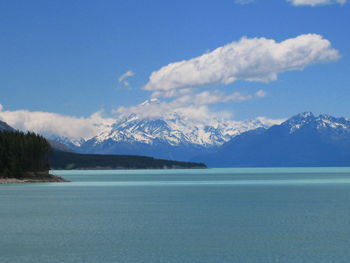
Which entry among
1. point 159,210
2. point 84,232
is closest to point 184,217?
point 159,210

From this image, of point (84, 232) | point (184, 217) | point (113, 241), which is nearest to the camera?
point (113, 241)

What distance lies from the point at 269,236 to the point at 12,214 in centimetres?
4252

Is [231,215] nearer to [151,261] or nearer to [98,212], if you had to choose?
[98,212]

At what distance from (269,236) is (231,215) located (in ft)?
81.2

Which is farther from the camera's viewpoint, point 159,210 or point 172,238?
point 159,210

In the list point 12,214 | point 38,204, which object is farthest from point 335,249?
point 38,204

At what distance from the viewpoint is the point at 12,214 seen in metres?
95.6

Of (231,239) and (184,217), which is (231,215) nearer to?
(184,217)

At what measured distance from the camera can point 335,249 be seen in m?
58.7

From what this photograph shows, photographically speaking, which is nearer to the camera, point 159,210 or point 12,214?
point 12,214

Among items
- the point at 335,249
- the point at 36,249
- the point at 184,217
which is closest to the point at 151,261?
the point at 36,249

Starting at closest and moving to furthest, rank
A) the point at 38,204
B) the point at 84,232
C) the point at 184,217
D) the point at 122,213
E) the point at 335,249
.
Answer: the point at 335,249 < the point at 84,232 < the point at 184,217 < the point at 122,213 < the point at 38,204

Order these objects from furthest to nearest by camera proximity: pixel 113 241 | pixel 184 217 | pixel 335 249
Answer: pixel 184 217 < pixel 113 241 < pixel 335 249

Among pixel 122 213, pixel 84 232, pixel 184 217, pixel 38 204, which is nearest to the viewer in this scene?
pixel 84 232
